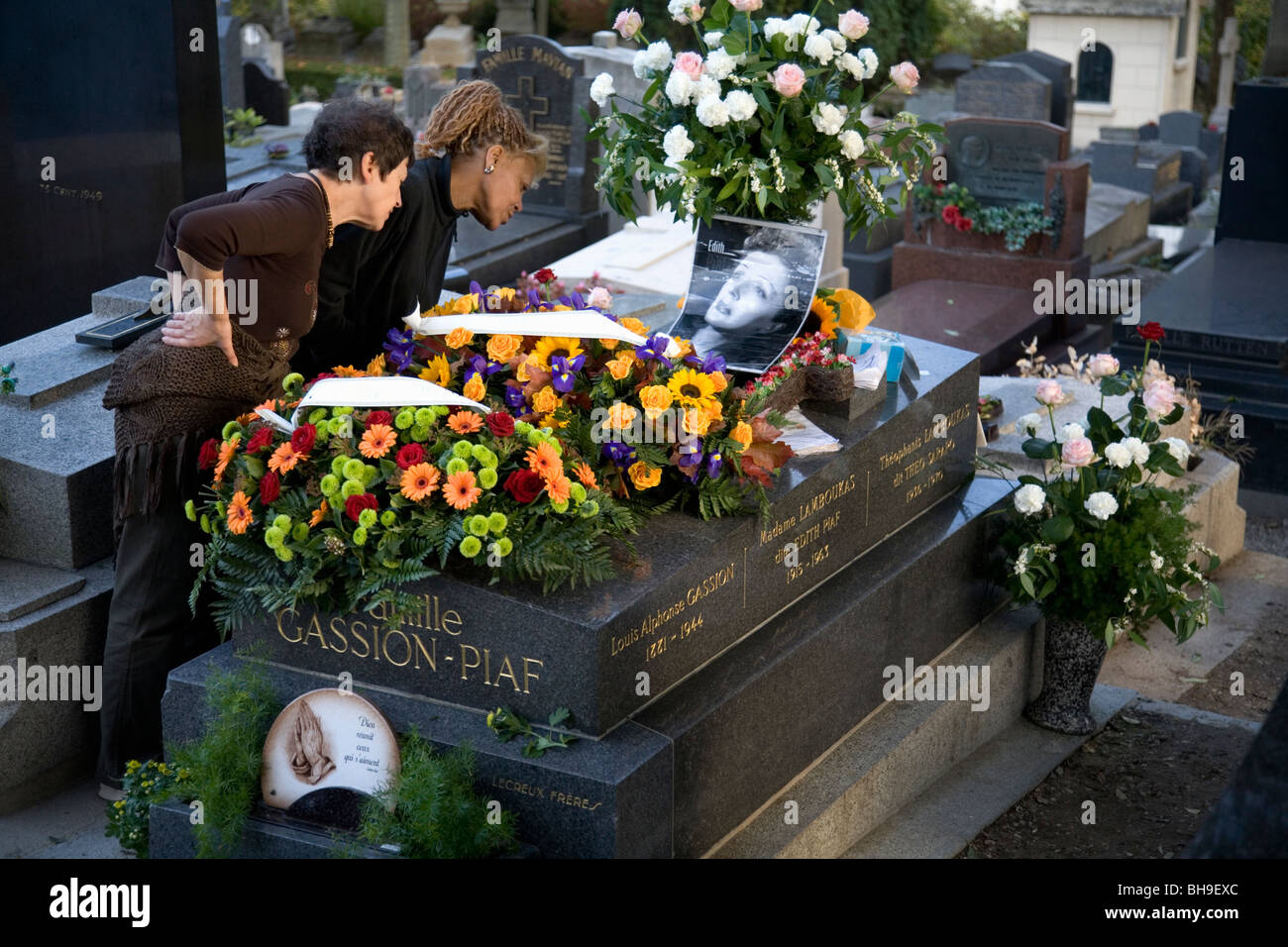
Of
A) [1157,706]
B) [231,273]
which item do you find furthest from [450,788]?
[1157,706]

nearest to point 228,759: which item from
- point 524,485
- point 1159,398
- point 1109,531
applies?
point 524,485

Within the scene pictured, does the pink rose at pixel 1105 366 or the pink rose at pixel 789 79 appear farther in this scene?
the pink rose at pixel 1105 366

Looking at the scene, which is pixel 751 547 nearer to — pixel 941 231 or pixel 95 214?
pixel 95 214

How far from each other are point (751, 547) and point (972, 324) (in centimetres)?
655

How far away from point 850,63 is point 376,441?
2097mm

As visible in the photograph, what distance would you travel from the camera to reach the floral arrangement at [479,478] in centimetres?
325

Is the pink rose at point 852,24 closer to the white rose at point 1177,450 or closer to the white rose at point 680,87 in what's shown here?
the white rose at point 680,87

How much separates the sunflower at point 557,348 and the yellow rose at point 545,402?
0.22 meters

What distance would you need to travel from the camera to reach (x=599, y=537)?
3.54 m

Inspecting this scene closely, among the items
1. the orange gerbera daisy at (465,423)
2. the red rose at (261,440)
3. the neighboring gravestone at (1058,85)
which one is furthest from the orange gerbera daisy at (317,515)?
the neighboring gravestone at (1058,85)

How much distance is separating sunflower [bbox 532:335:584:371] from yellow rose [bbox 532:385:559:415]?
8.6 inches

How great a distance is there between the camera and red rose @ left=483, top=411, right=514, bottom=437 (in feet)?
11.1

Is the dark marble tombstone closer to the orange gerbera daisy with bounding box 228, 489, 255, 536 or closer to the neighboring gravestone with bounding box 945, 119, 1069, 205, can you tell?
the orange gerbera daisy with bounding box 228, 489, 255, 536

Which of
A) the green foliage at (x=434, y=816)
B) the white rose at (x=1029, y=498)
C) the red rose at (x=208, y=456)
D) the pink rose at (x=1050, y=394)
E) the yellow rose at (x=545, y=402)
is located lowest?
the green foliage at (x=434, y=816)
